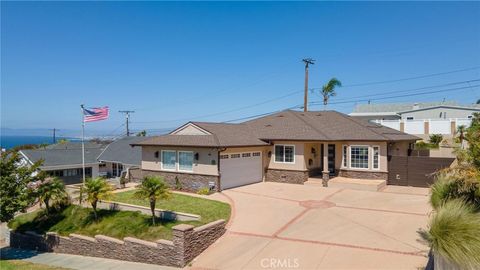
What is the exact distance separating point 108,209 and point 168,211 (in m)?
4.32

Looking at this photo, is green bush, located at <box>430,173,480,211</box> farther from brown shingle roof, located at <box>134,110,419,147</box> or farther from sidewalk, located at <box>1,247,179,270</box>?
brown shingle roof, located at <box>134,110,419,147</box>

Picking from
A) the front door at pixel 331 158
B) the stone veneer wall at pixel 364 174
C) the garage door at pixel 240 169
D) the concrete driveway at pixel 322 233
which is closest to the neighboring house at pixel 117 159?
the garage door at pixel 240 169

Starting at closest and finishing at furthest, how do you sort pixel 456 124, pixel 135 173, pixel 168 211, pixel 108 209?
pixel 168 211, pixel 108 209, pixel 135 173, pixel 456 124

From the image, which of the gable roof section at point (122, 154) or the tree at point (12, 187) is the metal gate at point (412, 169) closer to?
the gable roof section at point (122, 154)

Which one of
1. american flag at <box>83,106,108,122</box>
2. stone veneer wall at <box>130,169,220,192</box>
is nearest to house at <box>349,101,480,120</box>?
stone veneer wall at <box>130,169,220,192</box>

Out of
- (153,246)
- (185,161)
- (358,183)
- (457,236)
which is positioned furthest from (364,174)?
(457,236)

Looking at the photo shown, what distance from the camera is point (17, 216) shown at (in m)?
19.6

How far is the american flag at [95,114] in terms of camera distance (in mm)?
22578

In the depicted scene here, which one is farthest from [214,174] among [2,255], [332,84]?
[332,84]

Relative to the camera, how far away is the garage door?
773 inches

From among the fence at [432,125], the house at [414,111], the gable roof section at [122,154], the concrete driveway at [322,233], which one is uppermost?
the house at [414,111]

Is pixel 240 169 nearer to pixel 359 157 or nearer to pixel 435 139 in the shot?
pixel 359 157

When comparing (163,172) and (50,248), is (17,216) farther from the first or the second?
(163,172)

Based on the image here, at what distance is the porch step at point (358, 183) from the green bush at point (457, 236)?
1359cm
